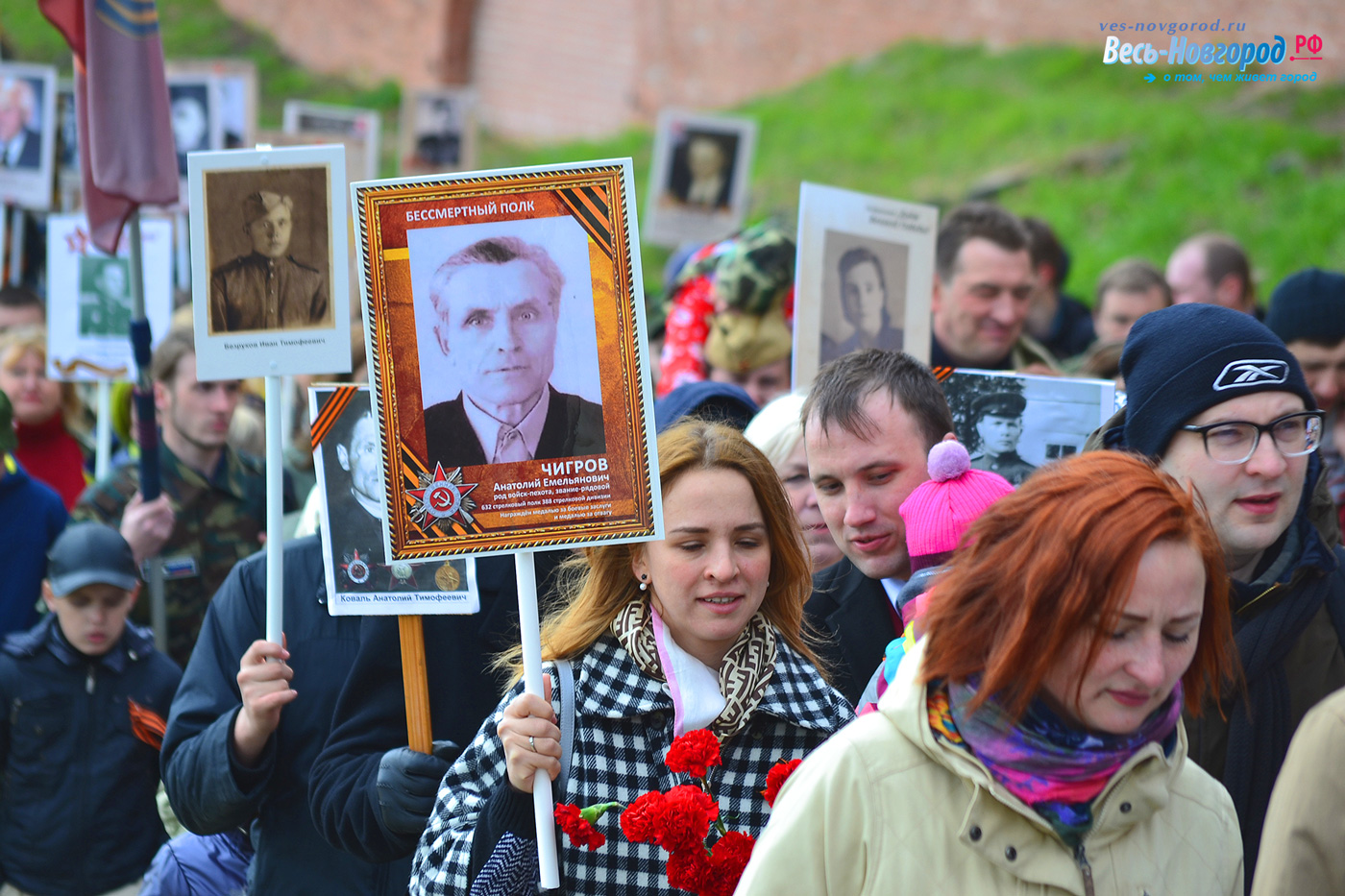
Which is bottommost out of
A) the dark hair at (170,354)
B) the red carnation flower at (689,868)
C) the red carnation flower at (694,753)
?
the red carnation flower at (689,868)

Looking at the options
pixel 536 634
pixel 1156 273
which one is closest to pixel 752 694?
pixel 536 634

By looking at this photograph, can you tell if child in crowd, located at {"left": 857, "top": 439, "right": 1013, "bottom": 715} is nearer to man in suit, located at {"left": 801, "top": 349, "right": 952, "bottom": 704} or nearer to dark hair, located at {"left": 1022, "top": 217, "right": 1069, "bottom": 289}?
man in suit, located at {"left": 801, "top": 349, "right": 952, "bottom": 704}

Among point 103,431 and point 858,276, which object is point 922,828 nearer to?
point 858,276

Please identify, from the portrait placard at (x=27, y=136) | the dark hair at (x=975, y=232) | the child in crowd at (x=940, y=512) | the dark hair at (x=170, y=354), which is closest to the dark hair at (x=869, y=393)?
the child in crowd at (x=940, y=512)

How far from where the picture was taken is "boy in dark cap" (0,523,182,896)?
149 inches

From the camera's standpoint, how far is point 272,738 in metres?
2.92

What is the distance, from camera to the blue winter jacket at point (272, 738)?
9.42 feet

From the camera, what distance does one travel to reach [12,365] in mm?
5586

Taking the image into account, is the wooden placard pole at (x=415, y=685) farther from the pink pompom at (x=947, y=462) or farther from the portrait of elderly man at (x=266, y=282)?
the pink pompom at (x=947, y=462)

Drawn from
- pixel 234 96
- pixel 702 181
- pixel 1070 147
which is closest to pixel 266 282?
pixel 234 96

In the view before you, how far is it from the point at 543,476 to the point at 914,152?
50.1ft

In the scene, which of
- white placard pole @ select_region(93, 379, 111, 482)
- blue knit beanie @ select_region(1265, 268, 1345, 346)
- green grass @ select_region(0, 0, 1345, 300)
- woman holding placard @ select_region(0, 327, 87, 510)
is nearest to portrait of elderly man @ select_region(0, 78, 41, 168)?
woman holding placard @ select_region(0, 327, 87, 510)

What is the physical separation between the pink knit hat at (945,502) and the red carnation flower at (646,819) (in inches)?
25.4

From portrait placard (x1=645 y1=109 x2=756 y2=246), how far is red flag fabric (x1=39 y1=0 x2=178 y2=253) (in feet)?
14.8
